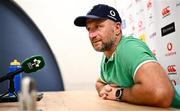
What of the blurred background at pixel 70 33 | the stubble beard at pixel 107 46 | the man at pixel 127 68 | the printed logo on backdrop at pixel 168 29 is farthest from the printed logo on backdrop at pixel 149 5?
the stubble beard at pixel 107 46

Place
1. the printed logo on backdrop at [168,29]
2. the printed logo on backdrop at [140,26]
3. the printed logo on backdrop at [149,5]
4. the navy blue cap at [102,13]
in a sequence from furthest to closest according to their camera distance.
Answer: the printed logo on backdrop at [140,26], the printed logo on backdrop at [149,5], the printed logo on backdrop at [168,29], the navy blue cap at [102,13]

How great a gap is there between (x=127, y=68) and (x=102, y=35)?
0.36 m

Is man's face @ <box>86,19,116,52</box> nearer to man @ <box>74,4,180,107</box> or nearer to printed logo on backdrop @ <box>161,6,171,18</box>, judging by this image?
man @ <box>74,4,180,107</box>

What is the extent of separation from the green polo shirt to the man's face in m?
0.10

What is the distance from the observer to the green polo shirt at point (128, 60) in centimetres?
133

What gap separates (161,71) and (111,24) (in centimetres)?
54

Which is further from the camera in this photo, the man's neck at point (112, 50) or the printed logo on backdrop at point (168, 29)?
A: the printed logo on backdrop at point (168, 29)

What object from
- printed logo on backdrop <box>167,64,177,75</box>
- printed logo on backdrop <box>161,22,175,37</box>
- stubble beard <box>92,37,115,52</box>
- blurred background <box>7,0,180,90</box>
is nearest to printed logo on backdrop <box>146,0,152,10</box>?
printed logo on backdrop <box>161,22,175,37</box>

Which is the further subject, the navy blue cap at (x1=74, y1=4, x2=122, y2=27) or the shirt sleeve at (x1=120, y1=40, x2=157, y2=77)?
the navy blue cap at (x1=74, y1=4, x2=122, y2=27)

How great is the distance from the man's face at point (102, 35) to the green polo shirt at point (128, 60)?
10cm

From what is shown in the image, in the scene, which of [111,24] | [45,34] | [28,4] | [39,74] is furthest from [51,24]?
[111,24]

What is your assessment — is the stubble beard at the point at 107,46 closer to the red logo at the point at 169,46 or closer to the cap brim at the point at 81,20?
the cap brim at the point at 81,20

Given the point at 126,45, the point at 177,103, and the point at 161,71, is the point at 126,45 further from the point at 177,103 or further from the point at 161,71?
the point at 177,103

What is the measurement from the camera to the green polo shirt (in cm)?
133
